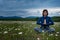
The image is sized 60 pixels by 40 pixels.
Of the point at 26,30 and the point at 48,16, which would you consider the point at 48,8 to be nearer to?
the point at 48,16

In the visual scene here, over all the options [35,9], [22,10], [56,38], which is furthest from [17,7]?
[56,38]

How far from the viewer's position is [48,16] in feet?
7.11

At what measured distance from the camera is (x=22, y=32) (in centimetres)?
220

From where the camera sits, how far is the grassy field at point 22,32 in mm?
2164

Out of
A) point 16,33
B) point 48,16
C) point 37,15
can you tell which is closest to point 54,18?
point 48,16

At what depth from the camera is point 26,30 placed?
7.21ft

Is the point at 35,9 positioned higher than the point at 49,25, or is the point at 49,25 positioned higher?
the point at 35,9

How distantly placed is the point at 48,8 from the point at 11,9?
48 centimetres

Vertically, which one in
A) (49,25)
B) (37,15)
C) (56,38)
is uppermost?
(37,15)

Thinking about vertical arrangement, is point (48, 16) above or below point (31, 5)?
below

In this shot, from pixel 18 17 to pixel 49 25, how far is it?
415mm

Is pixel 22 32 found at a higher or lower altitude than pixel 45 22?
lower

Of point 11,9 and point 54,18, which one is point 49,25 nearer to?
point 54,18

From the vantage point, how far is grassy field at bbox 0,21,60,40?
2164 mm
